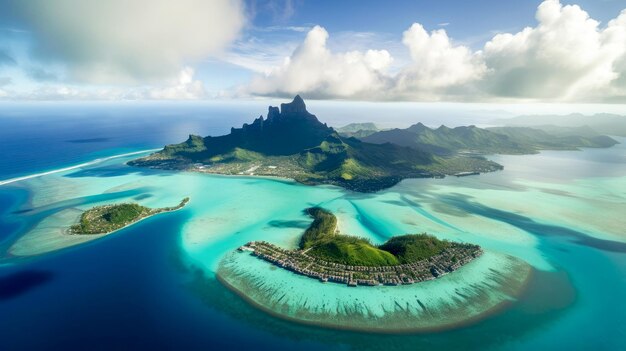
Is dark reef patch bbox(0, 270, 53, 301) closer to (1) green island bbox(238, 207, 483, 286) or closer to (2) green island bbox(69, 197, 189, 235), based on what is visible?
(2) green island bbox(69, 197, 189, 235)

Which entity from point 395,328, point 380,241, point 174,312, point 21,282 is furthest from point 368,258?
point 21,282

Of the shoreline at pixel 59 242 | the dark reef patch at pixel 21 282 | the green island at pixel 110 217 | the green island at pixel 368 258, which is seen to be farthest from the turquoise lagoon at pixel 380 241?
the dark reef patch at pixel 21 282

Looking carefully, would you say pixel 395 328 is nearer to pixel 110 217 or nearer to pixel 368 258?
pixel 368 258

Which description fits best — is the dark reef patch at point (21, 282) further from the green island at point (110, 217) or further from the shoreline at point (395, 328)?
the shoreline at point (395, 328)

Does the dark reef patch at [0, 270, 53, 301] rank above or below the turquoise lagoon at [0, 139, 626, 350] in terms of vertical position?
below

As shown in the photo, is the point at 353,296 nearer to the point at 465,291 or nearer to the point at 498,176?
the point at 465,291

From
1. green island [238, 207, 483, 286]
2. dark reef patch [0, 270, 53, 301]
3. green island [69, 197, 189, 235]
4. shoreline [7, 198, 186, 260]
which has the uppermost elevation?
green island [238, 207, 483, 286]

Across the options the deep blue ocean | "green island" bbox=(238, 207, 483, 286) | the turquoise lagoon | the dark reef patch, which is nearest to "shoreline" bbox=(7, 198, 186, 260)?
the turquoise lagoon

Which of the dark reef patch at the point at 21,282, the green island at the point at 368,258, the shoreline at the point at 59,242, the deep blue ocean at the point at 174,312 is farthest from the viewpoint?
the shoreline at the point at 59,242
